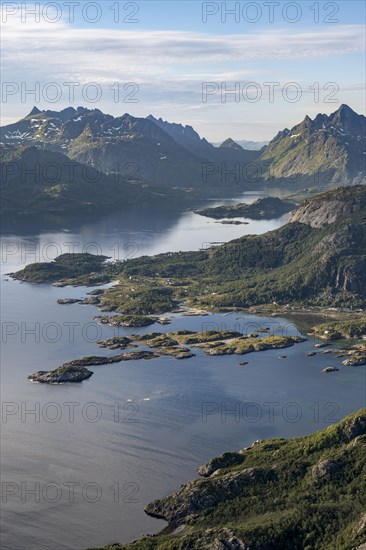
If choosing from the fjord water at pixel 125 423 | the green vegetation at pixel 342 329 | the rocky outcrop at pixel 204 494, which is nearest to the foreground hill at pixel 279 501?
the rocky outcrop at pixel 204 494

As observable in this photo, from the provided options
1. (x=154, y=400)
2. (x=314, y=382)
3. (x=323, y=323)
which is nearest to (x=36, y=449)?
(x=154, y=400)

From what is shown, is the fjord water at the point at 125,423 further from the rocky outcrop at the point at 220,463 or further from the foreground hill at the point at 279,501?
the foreground hill at the point at 279,501

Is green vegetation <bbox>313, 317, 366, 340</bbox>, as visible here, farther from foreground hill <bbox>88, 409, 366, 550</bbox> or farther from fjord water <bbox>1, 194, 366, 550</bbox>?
foreground hill <bbox>88, 409, 366, 550</bbox>

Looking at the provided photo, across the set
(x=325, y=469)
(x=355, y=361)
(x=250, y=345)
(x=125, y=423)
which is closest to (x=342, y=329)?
(x=355, y=361)

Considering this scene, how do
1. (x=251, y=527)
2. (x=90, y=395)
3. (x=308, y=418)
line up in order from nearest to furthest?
(x=251, y=527) < (x=308, y=418) < (x=90, y=395)

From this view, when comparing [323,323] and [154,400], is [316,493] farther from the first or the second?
[323,323]

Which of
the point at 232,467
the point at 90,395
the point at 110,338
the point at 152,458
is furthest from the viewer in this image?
the point at 110,338
